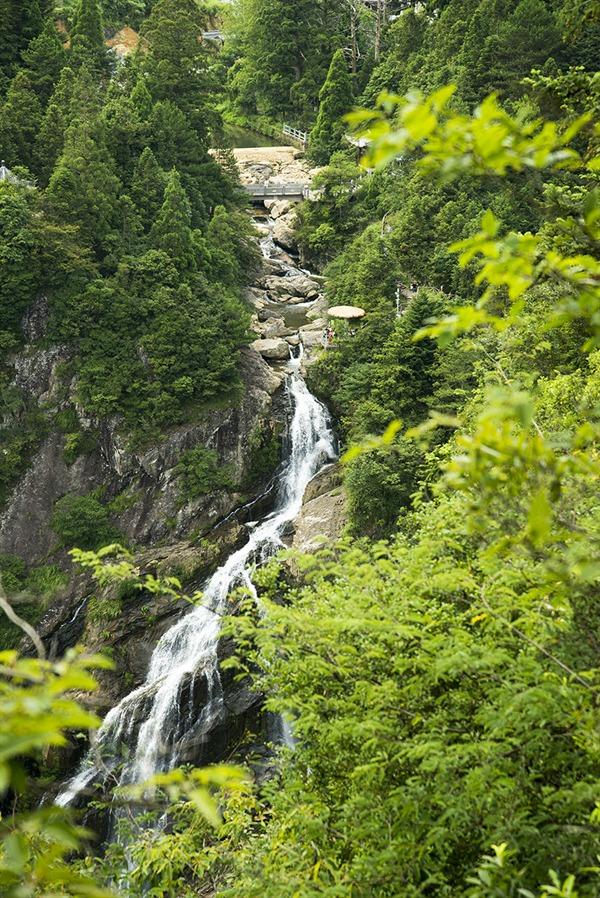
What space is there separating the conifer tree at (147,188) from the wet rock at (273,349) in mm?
5687

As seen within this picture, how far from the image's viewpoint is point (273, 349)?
23.5m

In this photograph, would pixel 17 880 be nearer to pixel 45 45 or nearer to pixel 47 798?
pixel 47 798

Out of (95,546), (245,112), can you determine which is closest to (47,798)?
(95,546)

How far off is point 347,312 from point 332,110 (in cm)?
1938

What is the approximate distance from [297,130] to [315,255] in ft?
57.1

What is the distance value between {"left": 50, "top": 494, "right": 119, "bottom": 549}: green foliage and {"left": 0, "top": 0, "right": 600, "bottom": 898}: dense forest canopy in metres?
0.10

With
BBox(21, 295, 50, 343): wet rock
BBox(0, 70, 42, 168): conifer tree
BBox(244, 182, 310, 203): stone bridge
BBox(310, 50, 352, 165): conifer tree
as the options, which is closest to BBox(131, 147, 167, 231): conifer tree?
BBox(0, 70, 42, 168): conifer tree

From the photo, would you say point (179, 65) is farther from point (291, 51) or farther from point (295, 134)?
point (291, 51)

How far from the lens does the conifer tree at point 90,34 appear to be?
91.4 feet

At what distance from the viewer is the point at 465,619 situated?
4527mm

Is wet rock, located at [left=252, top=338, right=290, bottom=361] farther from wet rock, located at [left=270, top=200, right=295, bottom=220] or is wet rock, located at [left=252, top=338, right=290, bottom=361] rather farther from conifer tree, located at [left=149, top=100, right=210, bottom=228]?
wet rock, located at [left=270, top=200, right=295, bottom=220]

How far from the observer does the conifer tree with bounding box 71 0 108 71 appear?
27844 millimetres

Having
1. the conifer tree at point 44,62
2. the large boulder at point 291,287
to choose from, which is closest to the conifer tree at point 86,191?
the conifer tree at point 44,62

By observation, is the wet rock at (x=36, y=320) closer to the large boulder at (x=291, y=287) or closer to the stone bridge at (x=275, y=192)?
the large boulder at (x=291, y=287)
